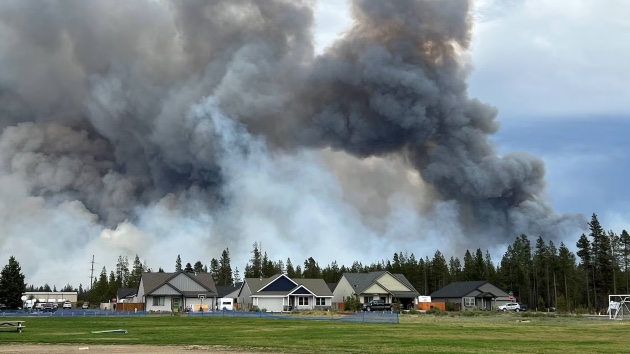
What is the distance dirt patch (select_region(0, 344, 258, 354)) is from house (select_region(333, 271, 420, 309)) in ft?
242

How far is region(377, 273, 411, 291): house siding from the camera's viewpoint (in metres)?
103

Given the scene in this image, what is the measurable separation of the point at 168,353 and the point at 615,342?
18.3 meters

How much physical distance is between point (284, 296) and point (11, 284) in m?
39.2

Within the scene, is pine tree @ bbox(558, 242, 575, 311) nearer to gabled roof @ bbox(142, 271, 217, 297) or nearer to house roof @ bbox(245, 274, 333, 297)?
house roof @ bbox(245, 274, 333, 297)

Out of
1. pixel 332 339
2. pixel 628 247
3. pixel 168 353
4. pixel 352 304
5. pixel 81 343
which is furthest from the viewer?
pixel 628 247

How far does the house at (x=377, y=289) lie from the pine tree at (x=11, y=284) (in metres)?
46.9

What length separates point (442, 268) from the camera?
14275 cm

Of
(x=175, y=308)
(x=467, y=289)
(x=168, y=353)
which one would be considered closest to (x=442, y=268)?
(x=467, y=289)

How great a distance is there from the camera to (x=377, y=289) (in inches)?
3937

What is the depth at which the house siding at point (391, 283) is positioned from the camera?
103 metres

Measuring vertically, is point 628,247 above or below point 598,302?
above

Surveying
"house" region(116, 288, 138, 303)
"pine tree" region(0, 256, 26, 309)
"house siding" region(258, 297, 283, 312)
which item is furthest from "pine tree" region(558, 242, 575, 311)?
"pine tree" region(0, 256, 26, 309)

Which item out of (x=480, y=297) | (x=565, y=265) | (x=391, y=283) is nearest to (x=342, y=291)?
(x=391, y=283)

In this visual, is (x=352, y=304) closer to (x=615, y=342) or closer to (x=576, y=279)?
(x=576, y=279)
